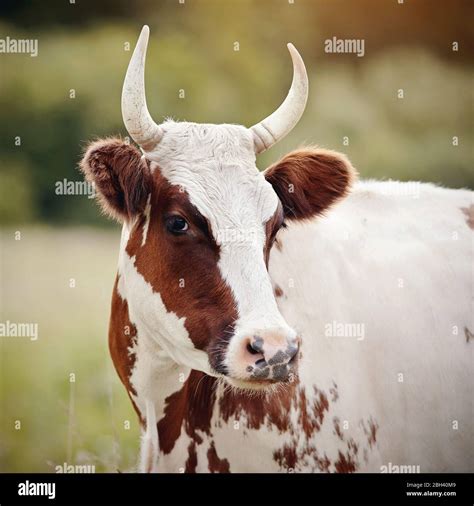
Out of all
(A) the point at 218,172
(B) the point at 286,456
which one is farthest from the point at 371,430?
(A) the point at 218,172

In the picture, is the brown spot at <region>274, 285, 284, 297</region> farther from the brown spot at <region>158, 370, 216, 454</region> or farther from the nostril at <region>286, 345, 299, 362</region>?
the nostril at <region>286, 345, 299, 362</region>

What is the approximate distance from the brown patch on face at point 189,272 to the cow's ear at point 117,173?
0.23 feet

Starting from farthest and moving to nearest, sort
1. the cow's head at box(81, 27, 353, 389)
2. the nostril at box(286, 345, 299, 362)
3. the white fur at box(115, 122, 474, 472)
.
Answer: the white fur at box(115, 122, 474, 472), the cow's head at box(81, 27, 353, 389), the nostril at box(286, 345, 299, 362)

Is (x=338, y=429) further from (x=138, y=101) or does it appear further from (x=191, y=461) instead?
(x=138, y=101)

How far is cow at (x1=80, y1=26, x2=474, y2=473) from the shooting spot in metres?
3.47

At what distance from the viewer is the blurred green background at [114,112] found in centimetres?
603

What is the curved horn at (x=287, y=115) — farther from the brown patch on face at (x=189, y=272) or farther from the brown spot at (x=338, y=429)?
the brown spot at (x=338, y=429)

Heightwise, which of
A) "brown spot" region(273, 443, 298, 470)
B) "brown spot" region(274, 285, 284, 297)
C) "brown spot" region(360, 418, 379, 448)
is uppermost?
"brown spot" region(274, 285, 284, 297)

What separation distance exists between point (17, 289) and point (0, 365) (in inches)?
28.4

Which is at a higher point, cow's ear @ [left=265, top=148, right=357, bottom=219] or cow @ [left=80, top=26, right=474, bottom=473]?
cow's ear @ [left=265, top=148, right=357, bottom=219]

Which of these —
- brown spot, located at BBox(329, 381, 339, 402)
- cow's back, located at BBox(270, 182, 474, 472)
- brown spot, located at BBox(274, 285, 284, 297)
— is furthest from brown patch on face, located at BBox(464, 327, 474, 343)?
brown spot, located at BBox(274, 285, 284, 297)

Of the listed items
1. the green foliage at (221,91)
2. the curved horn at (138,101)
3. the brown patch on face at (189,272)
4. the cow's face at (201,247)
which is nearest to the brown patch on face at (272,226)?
the cow's face at (201,247)

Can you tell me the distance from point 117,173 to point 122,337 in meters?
0.90

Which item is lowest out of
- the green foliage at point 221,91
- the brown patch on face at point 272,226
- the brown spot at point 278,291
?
the brown spot at point 278,291
